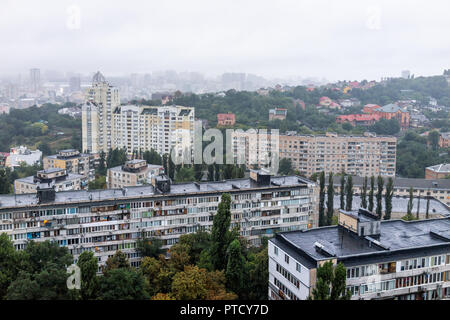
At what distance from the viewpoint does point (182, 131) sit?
26.0 m

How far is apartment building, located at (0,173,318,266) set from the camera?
10594mm

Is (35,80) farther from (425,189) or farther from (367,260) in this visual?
(367,260)

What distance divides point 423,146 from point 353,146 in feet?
19.6

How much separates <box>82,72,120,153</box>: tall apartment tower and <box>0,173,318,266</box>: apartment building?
51.7 ft

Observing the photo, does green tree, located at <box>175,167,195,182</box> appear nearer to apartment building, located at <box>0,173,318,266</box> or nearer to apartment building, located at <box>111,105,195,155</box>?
apartment building, located at <box>111,105,195,155</box>

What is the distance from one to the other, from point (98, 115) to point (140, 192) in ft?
54.3

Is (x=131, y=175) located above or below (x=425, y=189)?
above

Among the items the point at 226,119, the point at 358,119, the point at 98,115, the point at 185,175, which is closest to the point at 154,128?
the point at 98,115

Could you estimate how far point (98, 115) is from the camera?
27219 millimetres

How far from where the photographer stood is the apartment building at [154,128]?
26031 millimetres

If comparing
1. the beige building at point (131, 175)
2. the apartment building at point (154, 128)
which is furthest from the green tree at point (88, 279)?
the apartment building at point (154, 128)

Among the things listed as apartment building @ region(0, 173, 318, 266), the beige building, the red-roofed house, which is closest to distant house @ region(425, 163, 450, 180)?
the red-roofed house
